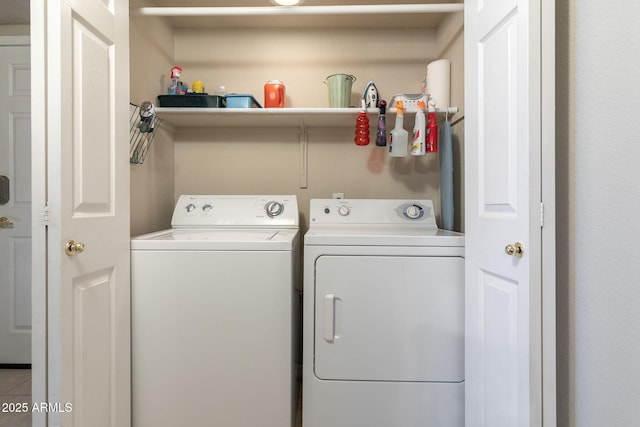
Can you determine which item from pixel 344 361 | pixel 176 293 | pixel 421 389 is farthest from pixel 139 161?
pixel 421 389

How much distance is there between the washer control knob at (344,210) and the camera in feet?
6.47

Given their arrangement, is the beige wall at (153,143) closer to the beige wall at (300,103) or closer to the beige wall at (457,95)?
the beige wall at (300,103)

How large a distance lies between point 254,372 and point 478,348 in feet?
2.93

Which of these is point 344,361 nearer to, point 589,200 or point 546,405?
point 546,405

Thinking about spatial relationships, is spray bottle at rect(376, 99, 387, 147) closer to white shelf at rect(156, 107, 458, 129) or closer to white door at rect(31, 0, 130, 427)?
white shelf at rect(156, 107, 458, 129)

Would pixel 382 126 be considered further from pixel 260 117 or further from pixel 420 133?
pixel 260 117

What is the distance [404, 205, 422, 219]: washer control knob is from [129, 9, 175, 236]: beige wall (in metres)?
1.48

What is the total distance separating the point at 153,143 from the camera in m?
1.95

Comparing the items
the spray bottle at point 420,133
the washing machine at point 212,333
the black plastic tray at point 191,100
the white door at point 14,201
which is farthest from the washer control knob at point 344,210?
the white door at point 14,201

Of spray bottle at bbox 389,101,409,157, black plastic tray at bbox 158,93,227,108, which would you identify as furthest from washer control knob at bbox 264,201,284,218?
spray bottle at bbox 389,101,409,157

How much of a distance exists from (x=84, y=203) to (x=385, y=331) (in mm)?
1242

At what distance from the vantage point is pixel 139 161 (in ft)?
5.66

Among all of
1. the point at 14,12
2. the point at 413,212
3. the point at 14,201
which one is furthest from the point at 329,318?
the point at 14,12

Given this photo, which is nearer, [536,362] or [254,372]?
[536,362]
